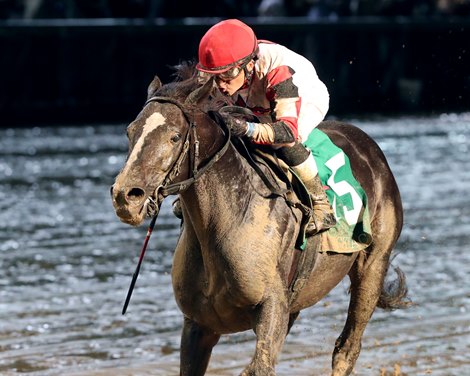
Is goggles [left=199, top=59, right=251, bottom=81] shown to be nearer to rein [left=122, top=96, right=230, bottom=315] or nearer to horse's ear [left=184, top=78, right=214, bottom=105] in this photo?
horse's ear [left=184, top=78, right=214, bottom=105]

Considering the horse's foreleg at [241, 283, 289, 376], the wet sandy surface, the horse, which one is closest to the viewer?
the horse

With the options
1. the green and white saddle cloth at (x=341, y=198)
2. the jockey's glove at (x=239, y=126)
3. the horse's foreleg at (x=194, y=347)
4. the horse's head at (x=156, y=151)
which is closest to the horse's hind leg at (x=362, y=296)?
the green and white saddle cloth at (x=341, y=198)

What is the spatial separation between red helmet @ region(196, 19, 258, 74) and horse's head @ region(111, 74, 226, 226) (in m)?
0.24

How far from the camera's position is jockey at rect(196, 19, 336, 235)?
222 inches

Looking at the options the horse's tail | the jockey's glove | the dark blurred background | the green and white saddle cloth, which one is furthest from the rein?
the dark blurred background

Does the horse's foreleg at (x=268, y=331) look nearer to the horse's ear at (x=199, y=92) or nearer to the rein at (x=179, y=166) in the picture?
the rein at (x=179, y=166)

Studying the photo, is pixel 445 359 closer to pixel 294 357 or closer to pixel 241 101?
pixel 294 357

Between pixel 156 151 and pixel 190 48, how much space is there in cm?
1553

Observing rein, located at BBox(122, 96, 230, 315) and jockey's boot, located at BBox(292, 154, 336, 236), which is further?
jockey's boot, located at BBox(292, 154, 336, 236)

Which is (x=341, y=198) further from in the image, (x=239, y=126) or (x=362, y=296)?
(x=239, y=126)

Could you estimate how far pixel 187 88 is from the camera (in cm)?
545

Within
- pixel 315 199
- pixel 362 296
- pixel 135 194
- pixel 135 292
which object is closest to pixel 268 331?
pixel 315 199

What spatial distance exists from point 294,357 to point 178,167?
2870 mm

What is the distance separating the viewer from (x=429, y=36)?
2278cm
